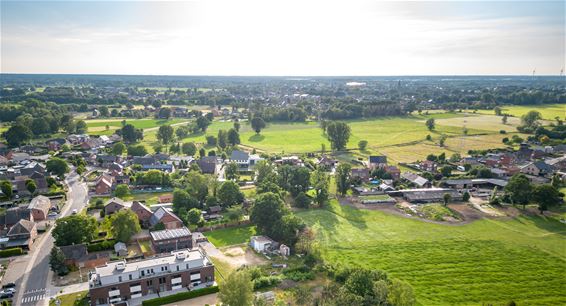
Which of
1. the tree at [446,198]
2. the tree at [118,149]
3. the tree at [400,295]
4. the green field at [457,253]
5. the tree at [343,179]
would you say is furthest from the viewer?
the tree at [118,149]

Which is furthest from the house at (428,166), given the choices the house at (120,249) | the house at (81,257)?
the house at (81,257)

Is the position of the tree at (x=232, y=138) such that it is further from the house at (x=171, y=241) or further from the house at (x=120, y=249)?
the house at (x=120, y=249)

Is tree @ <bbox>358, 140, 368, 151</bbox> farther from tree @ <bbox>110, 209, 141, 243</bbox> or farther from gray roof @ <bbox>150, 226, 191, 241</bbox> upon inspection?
tree @ <bbox>110, 209, 141, 243</bbox>

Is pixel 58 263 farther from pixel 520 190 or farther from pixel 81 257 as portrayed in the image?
pixel 520 190

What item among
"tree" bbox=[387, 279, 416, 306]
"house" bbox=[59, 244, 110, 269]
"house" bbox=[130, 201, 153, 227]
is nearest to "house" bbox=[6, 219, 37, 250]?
"house" bbox=[59, 244, 110, 269]

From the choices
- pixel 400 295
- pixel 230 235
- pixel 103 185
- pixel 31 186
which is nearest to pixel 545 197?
pixel 400 295

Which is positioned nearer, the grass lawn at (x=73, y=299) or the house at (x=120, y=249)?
the grass lawn at (x=73, y=299)

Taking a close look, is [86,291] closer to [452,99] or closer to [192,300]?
[192,300]
